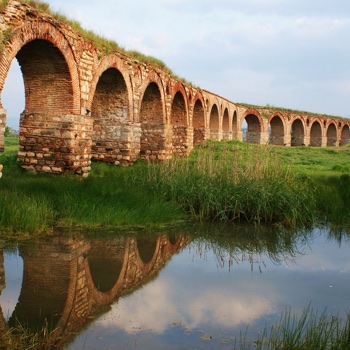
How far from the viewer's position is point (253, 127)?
35.5 metres

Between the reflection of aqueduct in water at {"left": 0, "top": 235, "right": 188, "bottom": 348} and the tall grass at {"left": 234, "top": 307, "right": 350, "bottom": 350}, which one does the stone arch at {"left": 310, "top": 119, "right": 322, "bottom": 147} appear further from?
the tall grass at {"left": 234, "top": 307, "right": 350, "bottom": 350}

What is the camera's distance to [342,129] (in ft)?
166

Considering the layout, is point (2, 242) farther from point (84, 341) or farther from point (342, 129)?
point (342, 129)

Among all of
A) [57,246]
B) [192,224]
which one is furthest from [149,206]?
[57,246]

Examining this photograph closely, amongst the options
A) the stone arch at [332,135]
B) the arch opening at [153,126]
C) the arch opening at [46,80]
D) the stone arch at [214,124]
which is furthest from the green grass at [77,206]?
the stone arch at [332,135]

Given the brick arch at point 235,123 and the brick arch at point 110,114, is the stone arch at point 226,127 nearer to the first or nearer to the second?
the brick arch at point 235,123

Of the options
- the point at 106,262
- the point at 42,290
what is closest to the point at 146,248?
the point at 106,262

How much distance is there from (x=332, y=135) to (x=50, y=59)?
141 feet

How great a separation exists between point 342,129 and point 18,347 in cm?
5159

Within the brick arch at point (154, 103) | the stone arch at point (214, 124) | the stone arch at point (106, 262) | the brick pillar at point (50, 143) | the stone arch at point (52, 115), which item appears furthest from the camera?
the stone arch at point (214, 124)

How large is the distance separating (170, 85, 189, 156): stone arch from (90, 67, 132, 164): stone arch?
5.28 meters

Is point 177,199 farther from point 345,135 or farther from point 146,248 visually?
point 345,135

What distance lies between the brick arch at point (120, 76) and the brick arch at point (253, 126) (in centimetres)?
2191

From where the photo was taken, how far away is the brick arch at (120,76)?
453 inches
